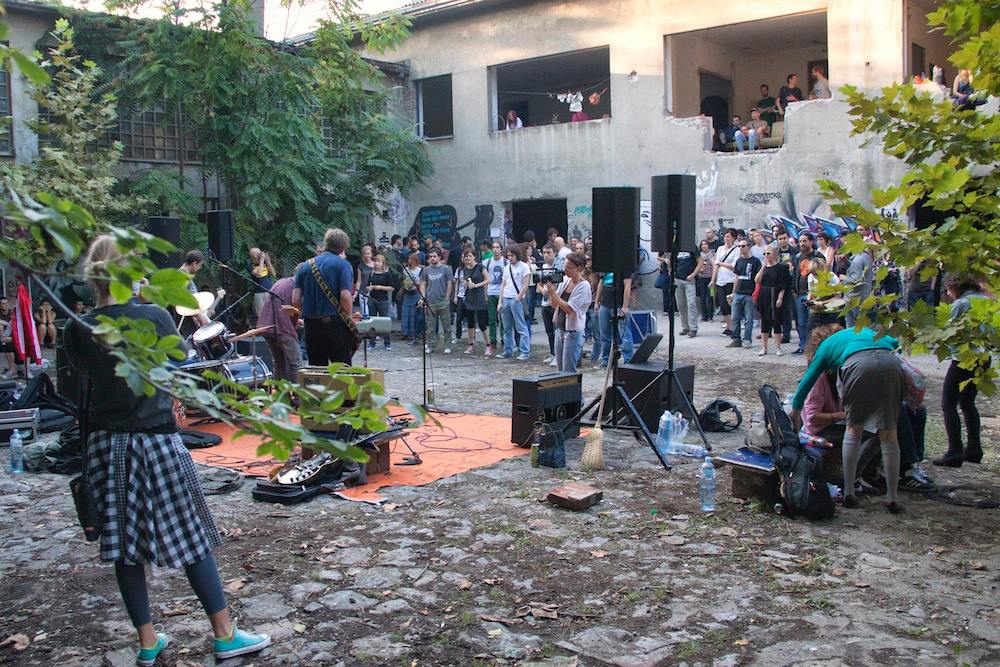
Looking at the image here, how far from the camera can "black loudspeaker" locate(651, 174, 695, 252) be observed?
8.87m

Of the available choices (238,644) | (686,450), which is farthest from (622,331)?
(238,644)

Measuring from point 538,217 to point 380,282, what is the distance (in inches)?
315

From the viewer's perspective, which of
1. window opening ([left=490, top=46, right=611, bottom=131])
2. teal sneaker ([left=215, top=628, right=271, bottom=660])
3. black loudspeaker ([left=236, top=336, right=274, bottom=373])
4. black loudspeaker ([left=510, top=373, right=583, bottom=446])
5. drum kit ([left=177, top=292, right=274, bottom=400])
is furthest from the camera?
window opening ([left=490, top=46, right=611, bottom=131])

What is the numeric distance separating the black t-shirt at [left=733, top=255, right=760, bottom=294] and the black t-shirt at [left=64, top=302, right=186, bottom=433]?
38.7ft

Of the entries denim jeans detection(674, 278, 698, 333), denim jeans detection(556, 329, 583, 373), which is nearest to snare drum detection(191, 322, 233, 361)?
denim jeans detection(556, 329, 583, 373)

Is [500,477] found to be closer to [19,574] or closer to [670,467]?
[670,467]

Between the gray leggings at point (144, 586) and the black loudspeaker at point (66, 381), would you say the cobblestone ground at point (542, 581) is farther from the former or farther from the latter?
the black loudspeaker at point (66, 381)

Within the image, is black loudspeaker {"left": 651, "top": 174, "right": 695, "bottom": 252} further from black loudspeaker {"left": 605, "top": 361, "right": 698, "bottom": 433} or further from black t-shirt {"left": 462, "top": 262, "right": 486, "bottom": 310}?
black t-shirt {"left": 462, "top": 262, "right": 486, "bottom": 310}

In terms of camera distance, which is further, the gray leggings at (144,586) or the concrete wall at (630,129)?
the concrete wall at (630,129)

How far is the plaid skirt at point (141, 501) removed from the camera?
390 centimetres

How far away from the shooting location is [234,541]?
5.84 m

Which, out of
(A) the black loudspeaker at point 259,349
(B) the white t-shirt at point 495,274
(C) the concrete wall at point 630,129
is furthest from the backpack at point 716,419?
(C) the concrete wall at point 630,129

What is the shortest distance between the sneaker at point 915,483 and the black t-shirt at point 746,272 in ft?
25.4

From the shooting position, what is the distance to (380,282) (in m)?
16.9
